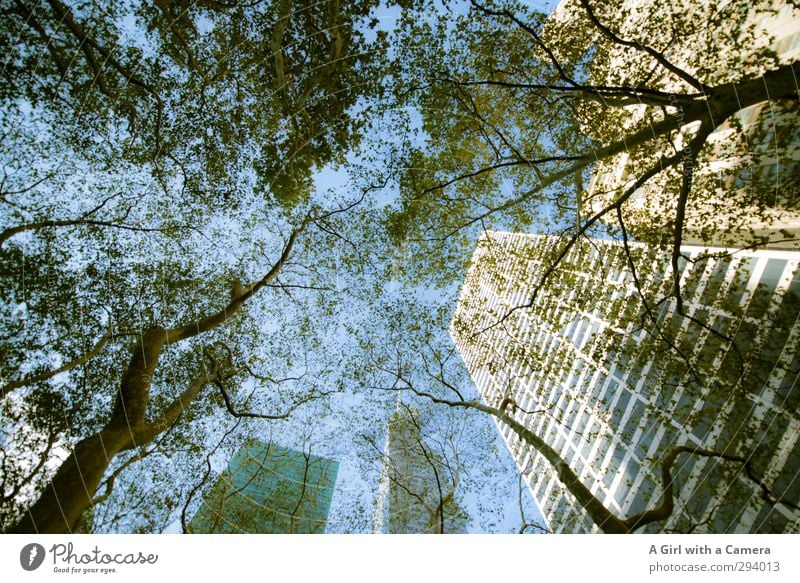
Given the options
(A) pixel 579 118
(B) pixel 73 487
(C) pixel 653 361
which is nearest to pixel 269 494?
(B) pixel 73 487

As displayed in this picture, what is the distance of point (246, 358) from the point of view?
13.0 metres

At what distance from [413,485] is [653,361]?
9.56 metres

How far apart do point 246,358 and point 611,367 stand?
529 inches

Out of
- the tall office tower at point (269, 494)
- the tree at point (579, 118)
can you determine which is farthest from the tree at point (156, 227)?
the tree at point (579, 118)

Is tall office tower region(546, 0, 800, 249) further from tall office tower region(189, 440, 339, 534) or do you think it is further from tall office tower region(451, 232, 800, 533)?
tall office tower region(189, 440, 339, 534)

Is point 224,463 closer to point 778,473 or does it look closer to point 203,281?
point 203,281

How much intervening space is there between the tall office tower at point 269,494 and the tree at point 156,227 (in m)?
1.58

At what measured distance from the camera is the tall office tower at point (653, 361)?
37.2ft

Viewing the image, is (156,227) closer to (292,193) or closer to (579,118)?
(292,193)

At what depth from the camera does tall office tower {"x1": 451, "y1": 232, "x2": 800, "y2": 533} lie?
1134cm

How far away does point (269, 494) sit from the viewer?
43.5 feet

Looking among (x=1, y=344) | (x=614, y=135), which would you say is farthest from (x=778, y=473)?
(x=1, y=344)

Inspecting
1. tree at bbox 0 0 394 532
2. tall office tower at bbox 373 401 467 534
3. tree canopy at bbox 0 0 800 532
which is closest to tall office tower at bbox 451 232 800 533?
tree canopy at bbox 0 0 800 532

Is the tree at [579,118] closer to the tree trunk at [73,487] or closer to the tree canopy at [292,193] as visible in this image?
the tree canopy at [292,193]
